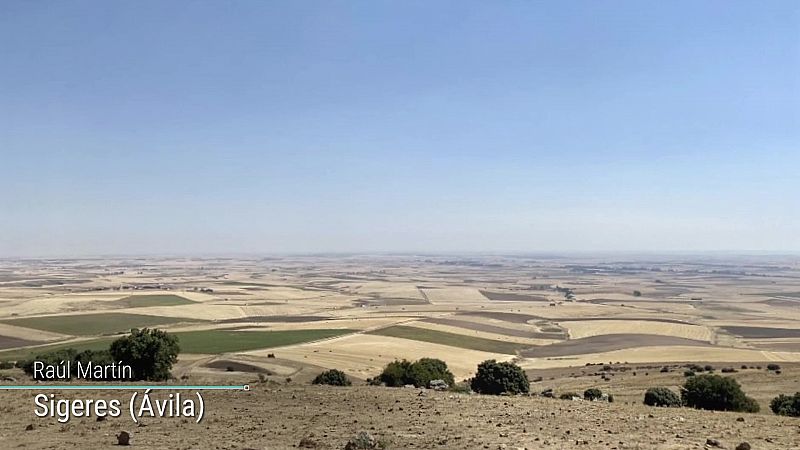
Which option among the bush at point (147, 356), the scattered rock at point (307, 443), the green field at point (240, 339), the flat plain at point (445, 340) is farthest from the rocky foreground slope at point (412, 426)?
the green field at point (240, 339)

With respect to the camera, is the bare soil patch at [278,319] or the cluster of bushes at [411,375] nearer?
the cluster of bushes at [411,375]

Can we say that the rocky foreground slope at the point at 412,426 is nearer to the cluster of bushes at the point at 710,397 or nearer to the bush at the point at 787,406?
the bush at the point at 787,406

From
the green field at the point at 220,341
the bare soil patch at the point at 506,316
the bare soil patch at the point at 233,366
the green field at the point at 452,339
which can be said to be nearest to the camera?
the bare soil patch at the point at 233,366

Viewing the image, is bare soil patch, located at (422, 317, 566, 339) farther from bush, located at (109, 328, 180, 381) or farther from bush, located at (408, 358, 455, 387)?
bush, located at (109, 328, 180, 381)

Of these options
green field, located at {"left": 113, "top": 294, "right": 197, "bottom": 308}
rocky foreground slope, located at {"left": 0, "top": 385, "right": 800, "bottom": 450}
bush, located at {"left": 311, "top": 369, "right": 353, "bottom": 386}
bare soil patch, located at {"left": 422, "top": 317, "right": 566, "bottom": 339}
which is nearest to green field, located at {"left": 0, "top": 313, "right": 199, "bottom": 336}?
green field, located at {"left": 113, "top": 294, "right": 197, "bottom": 308}

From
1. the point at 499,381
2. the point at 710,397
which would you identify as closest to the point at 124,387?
the point at 499,381
